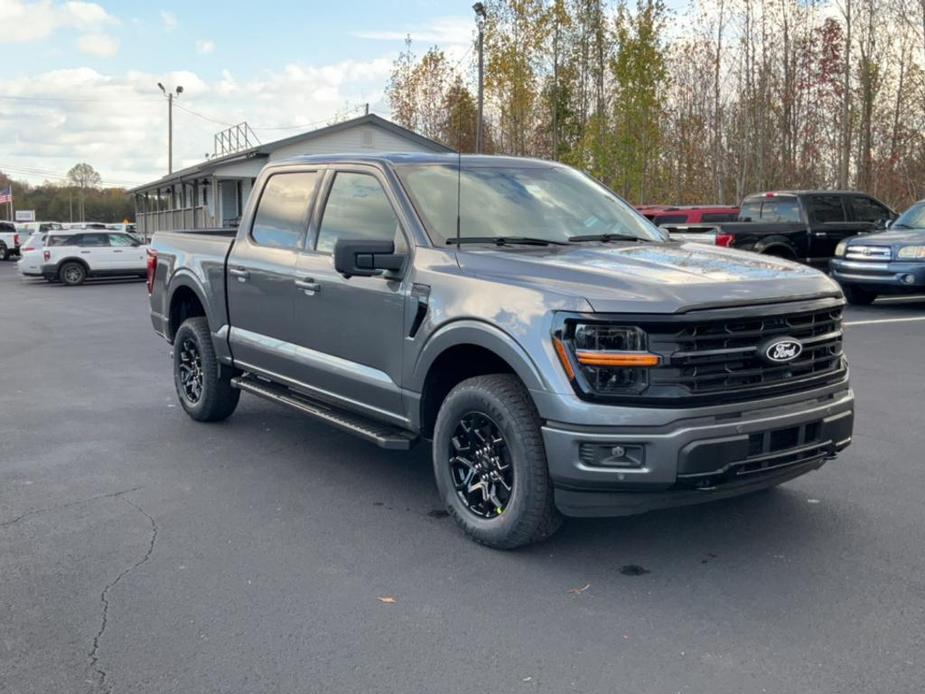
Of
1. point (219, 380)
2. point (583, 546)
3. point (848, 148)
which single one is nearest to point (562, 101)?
point (848, 148)

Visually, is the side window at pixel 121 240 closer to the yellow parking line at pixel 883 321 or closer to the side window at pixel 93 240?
the side window at pixel 93 240

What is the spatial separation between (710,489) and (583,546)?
0.84m

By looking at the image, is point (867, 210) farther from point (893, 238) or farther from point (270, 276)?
point (270, 276)

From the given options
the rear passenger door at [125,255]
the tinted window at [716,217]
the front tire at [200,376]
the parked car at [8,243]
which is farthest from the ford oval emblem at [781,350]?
the parked car at [8,243]

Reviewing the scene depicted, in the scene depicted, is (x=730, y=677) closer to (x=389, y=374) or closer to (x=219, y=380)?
(x=389, y=374)

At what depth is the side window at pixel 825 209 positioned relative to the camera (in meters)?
17.6

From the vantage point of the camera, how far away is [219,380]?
719 cm

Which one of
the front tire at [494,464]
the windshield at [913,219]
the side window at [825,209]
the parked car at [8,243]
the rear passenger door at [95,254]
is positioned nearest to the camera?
the front tire at [494,464]

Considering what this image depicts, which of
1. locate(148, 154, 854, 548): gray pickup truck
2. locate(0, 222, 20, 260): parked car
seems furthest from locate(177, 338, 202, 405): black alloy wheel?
locate(0, 222, 20, 260): parked car

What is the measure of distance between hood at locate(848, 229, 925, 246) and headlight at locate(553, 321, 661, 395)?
1212 cm

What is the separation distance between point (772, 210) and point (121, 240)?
18148 millimetres

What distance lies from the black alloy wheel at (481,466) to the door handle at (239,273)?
2.46m

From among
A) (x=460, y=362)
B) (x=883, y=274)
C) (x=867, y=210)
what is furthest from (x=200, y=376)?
(x=867, y=210)

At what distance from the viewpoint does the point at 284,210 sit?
21.1ft
